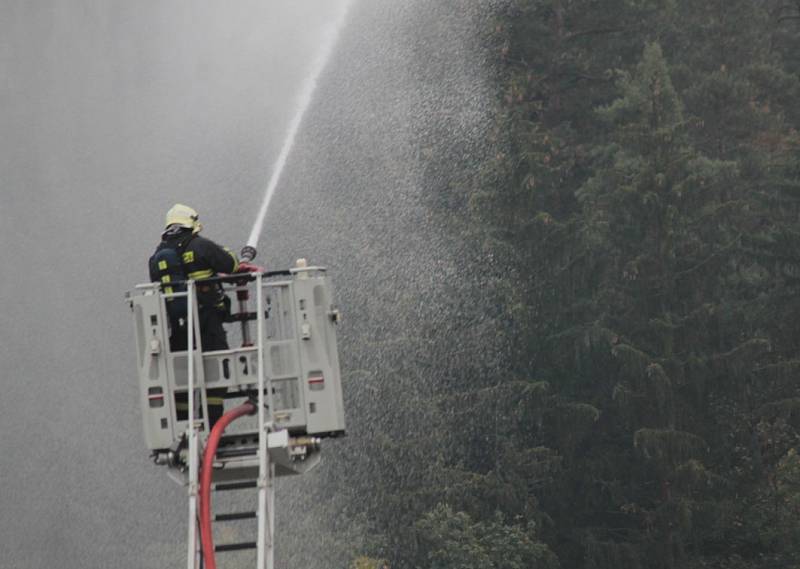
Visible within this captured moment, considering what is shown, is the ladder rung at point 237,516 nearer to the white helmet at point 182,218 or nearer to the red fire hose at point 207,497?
the red fire hose at point 207,497

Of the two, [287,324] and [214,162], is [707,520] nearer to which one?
[214,162]

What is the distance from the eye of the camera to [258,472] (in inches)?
378

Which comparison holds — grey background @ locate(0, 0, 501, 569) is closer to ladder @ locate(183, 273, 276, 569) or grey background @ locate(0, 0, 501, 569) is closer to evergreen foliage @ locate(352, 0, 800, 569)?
evergreen foliage @ locate(352, 0, 800, 569)

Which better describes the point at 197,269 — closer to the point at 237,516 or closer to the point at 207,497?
the point at 237,516

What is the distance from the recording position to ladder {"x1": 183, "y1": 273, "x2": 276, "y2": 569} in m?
8.88

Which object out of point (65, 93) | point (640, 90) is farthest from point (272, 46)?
point (640, 90)

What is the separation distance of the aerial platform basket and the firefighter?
11 cm

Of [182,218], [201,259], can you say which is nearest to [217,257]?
[201,259]

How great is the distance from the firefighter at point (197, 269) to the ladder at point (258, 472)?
21cm

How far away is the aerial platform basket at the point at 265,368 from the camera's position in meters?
10.0

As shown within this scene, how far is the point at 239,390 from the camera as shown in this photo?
33.7 feet

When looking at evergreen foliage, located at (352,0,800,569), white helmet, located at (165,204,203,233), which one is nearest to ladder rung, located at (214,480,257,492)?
white helmet, located at (165,204,203,233)

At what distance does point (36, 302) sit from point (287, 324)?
20003 mm

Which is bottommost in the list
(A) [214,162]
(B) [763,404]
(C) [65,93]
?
(B) [763,404]
